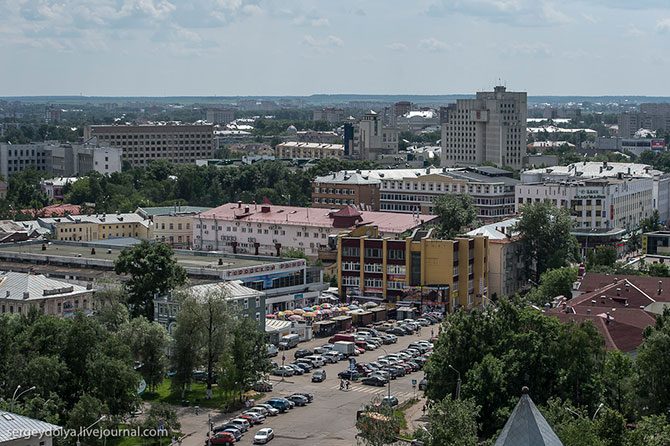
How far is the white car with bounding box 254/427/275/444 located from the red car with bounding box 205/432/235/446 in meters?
0.65

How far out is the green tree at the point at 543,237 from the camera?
5922 cm

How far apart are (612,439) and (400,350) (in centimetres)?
1932

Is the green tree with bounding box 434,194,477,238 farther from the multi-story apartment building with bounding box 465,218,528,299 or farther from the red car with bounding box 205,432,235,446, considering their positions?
the red car with bounding box 205,432,235,446

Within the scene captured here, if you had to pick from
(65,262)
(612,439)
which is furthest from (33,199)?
(612,439)

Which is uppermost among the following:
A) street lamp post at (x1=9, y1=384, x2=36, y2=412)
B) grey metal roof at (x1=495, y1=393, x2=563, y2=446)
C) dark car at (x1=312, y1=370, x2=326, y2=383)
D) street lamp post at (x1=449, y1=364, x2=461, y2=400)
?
grey metal roof at (x1=495, y1=393, x2=563, y2=446)

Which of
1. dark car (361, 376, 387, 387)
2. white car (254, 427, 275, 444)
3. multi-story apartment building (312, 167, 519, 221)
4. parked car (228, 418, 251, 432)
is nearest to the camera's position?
white car (254, 427, 275, 444)

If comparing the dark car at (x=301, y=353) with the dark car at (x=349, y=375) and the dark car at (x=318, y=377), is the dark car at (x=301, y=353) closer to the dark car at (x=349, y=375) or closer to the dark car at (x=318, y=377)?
the dark car at (x=318, y=377)

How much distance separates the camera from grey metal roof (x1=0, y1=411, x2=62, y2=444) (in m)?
26.3

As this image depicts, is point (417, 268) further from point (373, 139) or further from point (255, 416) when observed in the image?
point (373, 139)

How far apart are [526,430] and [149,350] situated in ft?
71.1

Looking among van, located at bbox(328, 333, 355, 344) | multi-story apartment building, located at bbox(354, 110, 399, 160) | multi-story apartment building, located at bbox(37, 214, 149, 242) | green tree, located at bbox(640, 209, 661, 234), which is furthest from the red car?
multi-story apartment building, located at bbox(354, 110, 399, 160)

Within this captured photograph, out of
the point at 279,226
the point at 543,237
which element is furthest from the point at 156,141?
the point at 543,237

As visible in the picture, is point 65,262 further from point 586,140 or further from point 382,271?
point 586,140

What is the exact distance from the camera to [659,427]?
2672 centimetres
